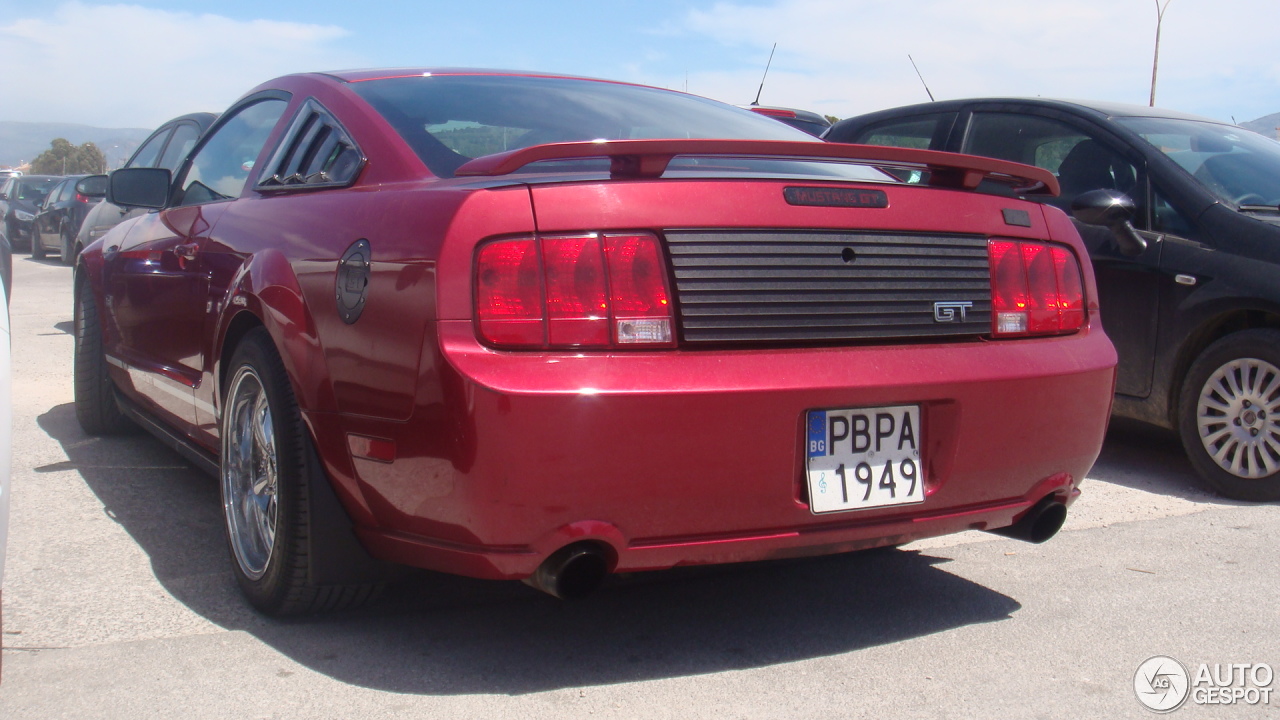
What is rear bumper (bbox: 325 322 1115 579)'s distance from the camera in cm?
229

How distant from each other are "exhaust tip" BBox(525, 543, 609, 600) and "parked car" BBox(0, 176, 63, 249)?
2293cm

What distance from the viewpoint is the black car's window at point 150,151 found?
874cm

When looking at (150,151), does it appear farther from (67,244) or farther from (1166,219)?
(67,244)

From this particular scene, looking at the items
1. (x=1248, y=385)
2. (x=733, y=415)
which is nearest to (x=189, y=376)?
(x=733, y=415)

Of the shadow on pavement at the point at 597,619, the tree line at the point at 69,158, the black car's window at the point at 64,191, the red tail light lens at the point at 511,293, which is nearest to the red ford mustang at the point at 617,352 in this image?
the red tail light lens at the point at 511,293

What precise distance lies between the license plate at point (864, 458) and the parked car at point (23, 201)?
2314 centimetres

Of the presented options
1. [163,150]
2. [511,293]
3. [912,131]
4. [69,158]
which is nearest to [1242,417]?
[912,131]

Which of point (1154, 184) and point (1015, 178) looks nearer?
point (1015, 178)

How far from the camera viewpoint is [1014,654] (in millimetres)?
2814

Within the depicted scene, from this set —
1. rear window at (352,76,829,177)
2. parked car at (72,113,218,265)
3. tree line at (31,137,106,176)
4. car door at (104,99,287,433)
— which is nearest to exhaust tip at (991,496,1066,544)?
rear window at (352,76,829,177)

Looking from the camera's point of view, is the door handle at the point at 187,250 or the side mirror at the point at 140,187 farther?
the side mirror at the point at 140,187

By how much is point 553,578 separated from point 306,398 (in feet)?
2.50

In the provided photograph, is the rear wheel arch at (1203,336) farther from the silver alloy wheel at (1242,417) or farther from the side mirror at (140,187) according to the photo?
the side mirror at (140,187)

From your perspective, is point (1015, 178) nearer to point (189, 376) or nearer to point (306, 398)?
point (306, 398)
